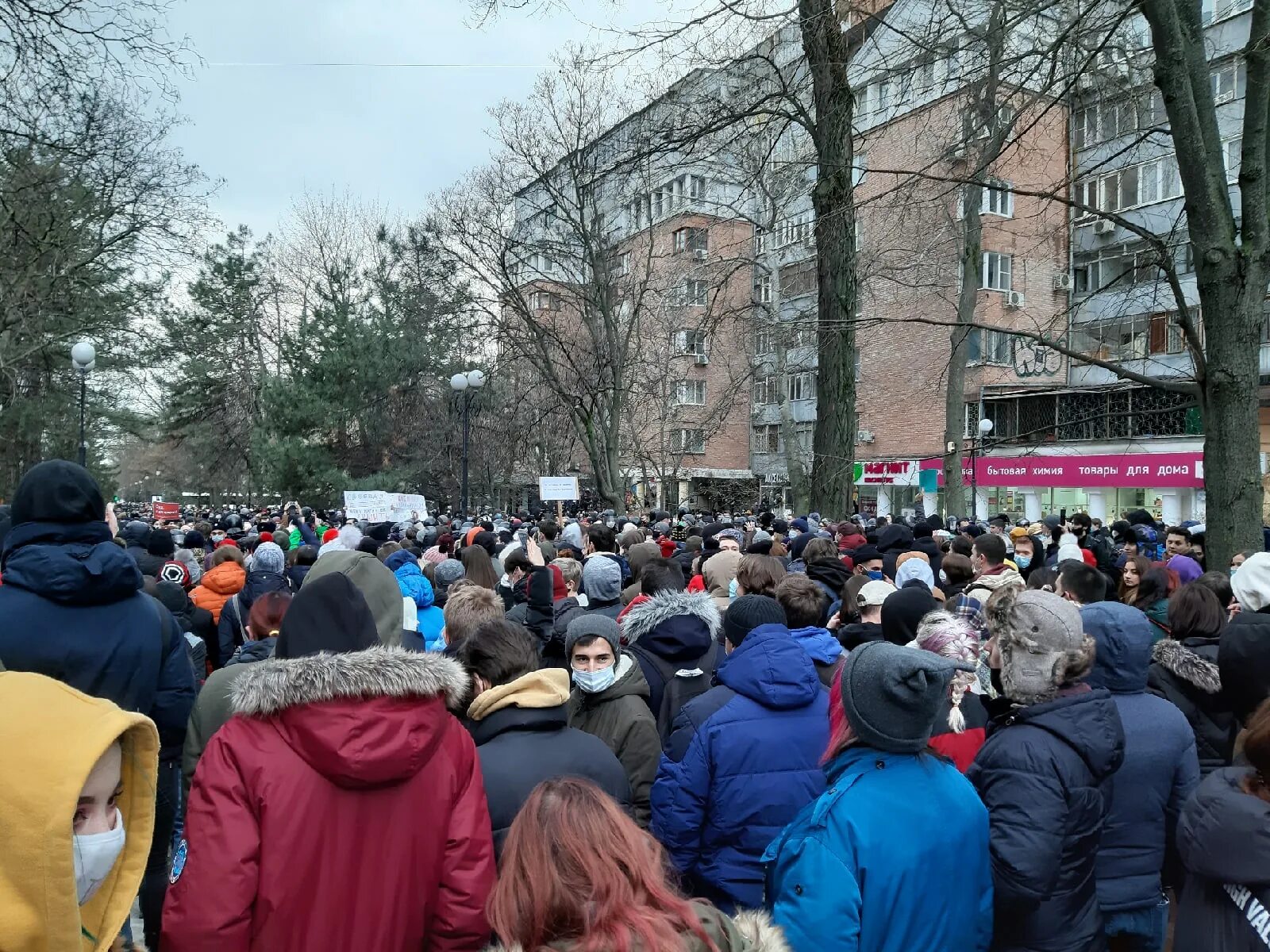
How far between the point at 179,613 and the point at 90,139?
1108cm

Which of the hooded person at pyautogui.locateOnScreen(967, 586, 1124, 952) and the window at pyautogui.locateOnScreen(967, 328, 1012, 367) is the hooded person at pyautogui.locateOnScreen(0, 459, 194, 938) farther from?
the window at pyautogui.locateOnScreen(967, 328, 1012, 367)

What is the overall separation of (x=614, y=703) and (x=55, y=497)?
226cm

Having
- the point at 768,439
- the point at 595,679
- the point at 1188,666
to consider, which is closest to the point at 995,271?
the point at 768,439

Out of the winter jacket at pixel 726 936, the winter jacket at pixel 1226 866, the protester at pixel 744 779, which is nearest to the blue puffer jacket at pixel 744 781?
the protester at pixel 744 779

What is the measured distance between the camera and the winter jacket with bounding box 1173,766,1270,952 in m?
2.15

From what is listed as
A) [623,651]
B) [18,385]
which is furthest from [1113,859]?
[18,385]

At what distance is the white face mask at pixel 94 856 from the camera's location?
5.50 ft

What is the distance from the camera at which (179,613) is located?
6.59m

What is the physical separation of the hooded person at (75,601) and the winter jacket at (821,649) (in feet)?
8.41

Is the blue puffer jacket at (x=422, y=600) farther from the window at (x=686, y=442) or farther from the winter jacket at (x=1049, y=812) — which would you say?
the window at (x=686, y=442)

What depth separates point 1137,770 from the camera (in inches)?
128

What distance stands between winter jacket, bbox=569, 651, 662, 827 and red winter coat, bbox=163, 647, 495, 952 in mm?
1275

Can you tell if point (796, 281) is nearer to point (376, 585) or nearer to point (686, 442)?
point (686, 442)

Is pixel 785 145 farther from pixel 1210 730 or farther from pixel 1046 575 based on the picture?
pixel 1210 730
